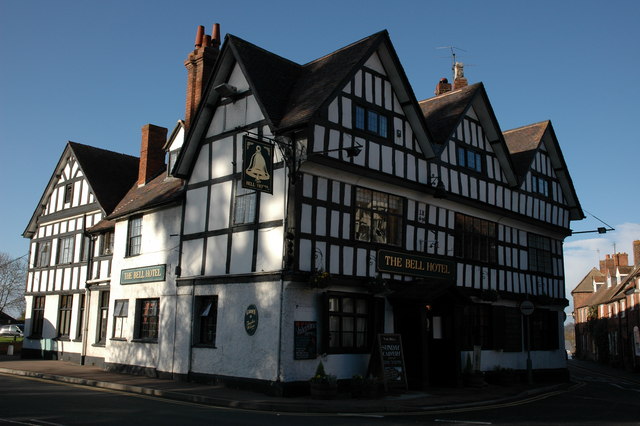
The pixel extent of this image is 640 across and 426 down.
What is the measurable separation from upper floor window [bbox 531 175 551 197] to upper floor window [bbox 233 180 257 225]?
1439 cm

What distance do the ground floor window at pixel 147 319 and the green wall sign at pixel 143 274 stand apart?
2.70 feet

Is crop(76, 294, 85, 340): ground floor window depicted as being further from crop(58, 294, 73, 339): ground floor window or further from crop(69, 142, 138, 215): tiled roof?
crop(69, 142, 138, 215): tiled roof

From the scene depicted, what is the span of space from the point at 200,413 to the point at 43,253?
22.5 metres

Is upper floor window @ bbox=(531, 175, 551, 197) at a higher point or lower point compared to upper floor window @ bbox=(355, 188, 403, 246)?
higher

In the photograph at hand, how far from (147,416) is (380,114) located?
12.0 meters

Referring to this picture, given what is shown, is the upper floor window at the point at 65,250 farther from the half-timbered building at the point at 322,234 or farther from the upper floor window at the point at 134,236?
the upper floor window at the point at 134,236

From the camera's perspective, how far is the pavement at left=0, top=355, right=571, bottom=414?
46.5 ft

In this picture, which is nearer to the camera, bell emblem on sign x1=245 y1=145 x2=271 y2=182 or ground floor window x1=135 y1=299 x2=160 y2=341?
bell emblem on sign x1=245 y1=145 x2=271 y2=182

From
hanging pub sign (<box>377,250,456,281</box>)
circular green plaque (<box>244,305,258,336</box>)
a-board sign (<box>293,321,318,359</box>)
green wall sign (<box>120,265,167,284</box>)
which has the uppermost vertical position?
hanging pub sign (<box>377,250,456,281</box>)

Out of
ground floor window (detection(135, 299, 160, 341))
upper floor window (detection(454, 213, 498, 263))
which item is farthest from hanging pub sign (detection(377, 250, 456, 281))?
ground floor window (detection(135, 299, 160, 341))

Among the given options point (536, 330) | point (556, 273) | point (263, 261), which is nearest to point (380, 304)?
point (263, 261)

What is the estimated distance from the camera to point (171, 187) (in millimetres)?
23000

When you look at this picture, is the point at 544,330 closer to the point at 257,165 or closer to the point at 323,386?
the point at 323,386

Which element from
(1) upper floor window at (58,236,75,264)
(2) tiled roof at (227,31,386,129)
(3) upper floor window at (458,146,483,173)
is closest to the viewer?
(2) tiled roof at (227,31,386,129)
